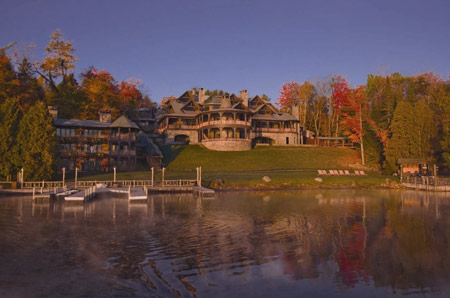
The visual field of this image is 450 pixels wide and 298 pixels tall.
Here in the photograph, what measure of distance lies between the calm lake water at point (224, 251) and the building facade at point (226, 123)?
40157mm

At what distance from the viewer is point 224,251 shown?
1469cm

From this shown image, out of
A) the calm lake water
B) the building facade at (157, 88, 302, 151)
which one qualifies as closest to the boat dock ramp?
the calm lake water

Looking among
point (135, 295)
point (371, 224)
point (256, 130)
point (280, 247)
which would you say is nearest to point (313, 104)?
point (256, 130)

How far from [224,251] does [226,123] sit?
52399mm

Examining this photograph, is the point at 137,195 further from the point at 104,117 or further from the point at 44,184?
the point at 104,117

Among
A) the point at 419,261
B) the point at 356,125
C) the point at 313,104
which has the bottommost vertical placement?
the point at 419,261

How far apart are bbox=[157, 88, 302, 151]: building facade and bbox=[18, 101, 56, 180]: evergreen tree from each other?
3171 cm

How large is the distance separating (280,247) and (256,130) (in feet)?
195

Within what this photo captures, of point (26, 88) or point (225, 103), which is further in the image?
point (225, 103)

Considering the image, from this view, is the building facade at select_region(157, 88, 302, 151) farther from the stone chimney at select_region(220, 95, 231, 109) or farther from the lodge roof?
the lodge roof

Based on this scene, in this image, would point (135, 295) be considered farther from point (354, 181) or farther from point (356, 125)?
point (356, 125)

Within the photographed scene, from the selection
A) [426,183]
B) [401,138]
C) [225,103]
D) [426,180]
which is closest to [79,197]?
[426,183]

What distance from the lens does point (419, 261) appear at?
43.7ft

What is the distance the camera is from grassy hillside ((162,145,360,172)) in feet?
180
